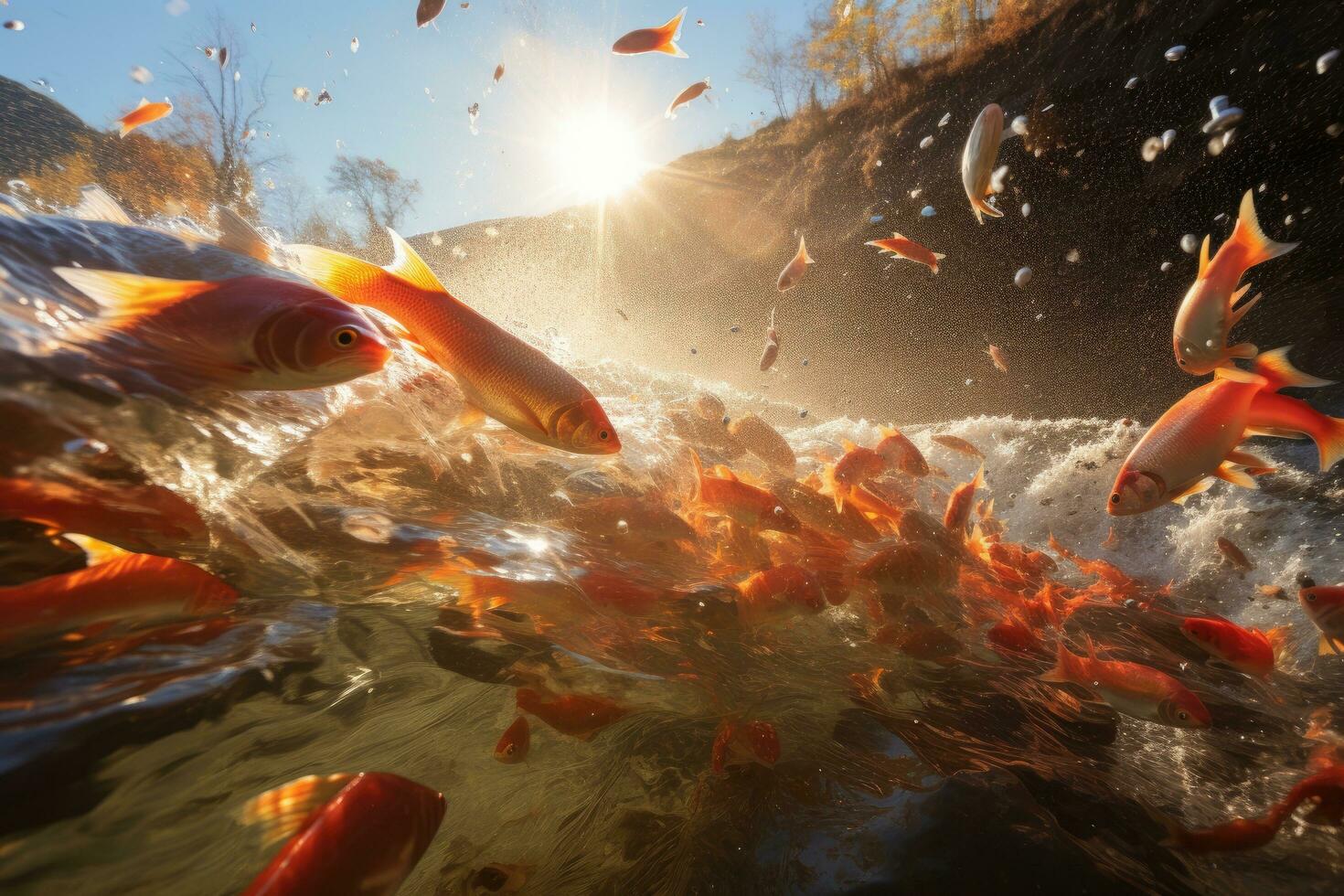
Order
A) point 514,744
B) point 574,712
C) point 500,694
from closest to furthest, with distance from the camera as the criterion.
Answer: point 514,744 → point 574,712 → point 500,694

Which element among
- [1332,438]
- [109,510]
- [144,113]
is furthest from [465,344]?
[144,113]

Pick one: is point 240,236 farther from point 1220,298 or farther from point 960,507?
point 960,507

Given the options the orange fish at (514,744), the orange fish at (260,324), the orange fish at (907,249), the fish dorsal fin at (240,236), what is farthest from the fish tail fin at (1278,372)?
the fish dorsal fin at (240,236)

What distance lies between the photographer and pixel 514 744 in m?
2.77

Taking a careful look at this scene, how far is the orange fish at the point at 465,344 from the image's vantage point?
167 centimetres

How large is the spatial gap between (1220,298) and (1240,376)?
418 millimetres

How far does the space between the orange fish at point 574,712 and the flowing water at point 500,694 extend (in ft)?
0.31

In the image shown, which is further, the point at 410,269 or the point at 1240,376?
the point at 1240,376

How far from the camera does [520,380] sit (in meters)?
1.71

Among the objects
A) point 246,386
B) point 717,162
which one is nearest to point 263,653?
point 246,386

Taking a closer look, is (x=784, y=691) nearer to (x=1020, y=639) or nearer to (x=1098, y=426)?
(x=1020, y=639)

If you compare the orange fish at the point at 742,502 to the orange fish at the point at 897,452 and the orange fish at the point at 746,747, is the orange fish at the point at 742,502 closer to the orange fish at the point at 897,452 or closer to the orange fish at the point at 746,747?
the orange fish at the point at 746,747

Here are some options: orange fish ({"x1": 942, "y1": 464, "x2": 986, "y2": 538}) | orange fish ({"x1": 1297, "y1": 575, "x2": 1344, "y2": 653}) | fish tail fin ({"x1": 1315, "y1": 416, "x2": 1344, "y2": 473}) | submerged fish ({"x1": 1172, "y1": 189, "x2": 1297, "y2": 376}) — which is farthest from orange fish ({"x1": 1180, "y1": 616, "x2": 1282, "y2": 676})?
orange fish ({"x1": 942, "y1": 464, "x2": 986, "y2": 538})

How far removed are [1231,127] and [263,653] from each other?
45.8 feet
